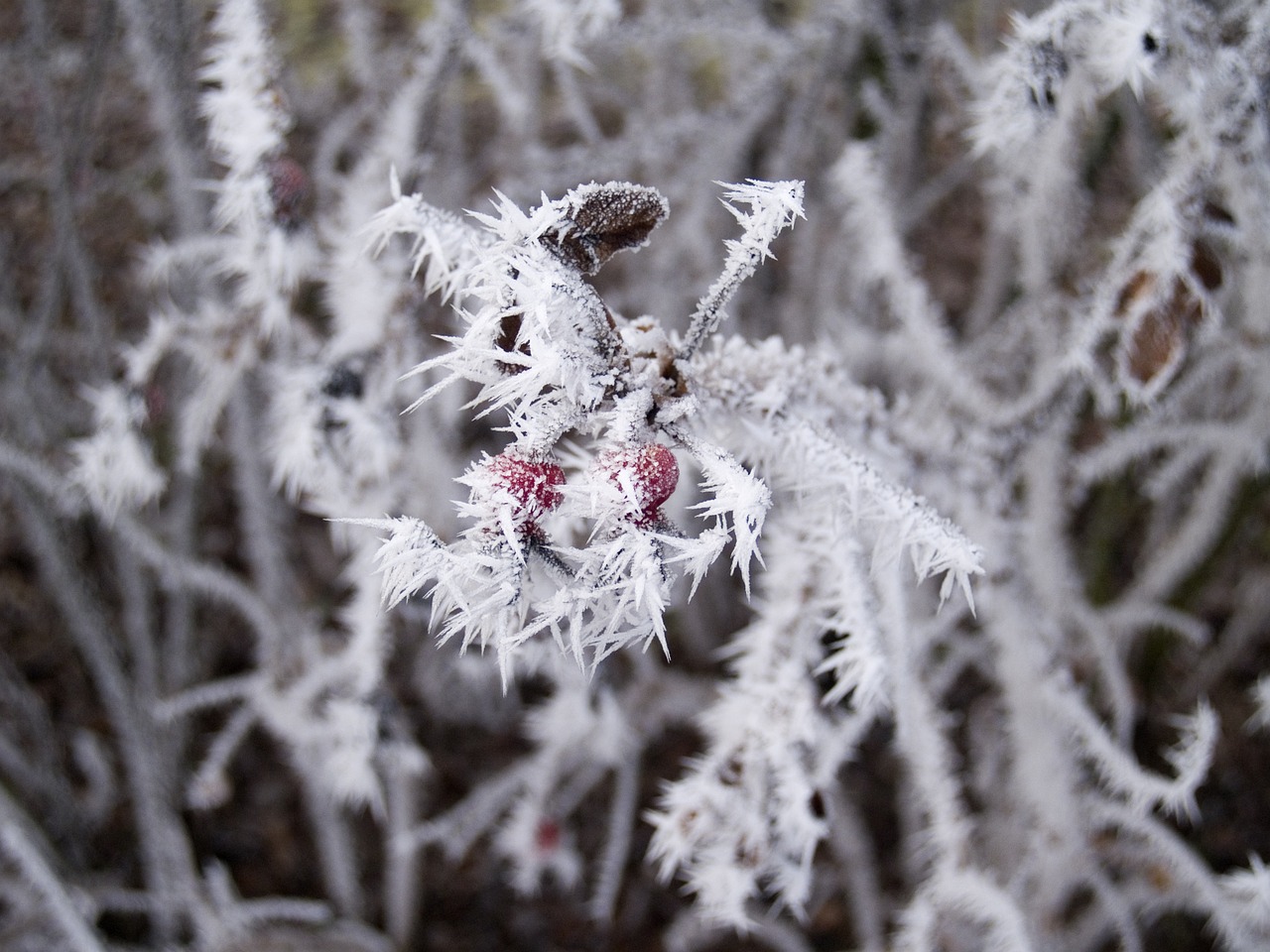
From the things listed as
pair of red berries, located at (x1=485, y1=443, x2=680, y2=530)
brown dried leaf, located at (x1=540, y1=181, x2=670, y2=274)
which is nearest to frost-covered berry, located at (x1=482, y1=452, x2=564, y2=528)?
pair of red berries, located at (x1=485, y1=443, x2=680, y2=530)

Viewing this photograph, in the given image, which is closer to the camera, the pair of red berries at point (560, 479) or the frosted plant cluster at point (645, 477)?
the pair of red berries at point (560, 479)

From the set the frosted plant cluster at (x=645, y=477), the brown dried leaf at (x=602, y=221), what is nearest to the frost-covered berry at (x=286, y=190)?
the frosted plant cluster at (x=645, y=477)

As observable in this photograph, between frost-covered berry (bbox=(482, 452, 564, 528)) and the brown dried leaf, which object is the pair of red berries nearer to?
frost-covered berry (bbox=(482, 452, 564, 528))

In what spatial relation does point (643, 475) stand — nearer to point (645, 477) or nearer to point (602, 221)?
point (645, 477)

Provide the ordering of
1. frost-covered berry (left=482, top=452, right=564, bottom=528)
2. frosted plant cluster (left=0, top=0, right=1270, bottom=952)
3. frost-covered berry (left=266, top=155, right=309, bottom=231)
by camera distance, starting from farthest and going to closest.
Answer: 1. frost-covered berry (left=266, top=155, right=309, bottom=231)
2. frosted plant cluster (left=0, top=0, right=1270, bottom=952)
3. frost-covered berry (left=482, top=452, right=564, bottom=528)

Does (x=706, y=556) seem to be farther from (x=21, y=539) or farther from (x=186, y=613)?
(x=21, y=539)

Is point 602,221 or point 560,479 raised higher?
point 602,221

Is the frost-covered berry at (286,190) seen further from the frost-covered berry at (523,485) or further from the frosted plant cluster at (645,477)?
the frost-covered berry at (523,485)

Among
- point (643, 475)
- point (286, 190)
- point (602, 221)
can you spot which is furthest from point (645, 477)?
point (286, 190)
